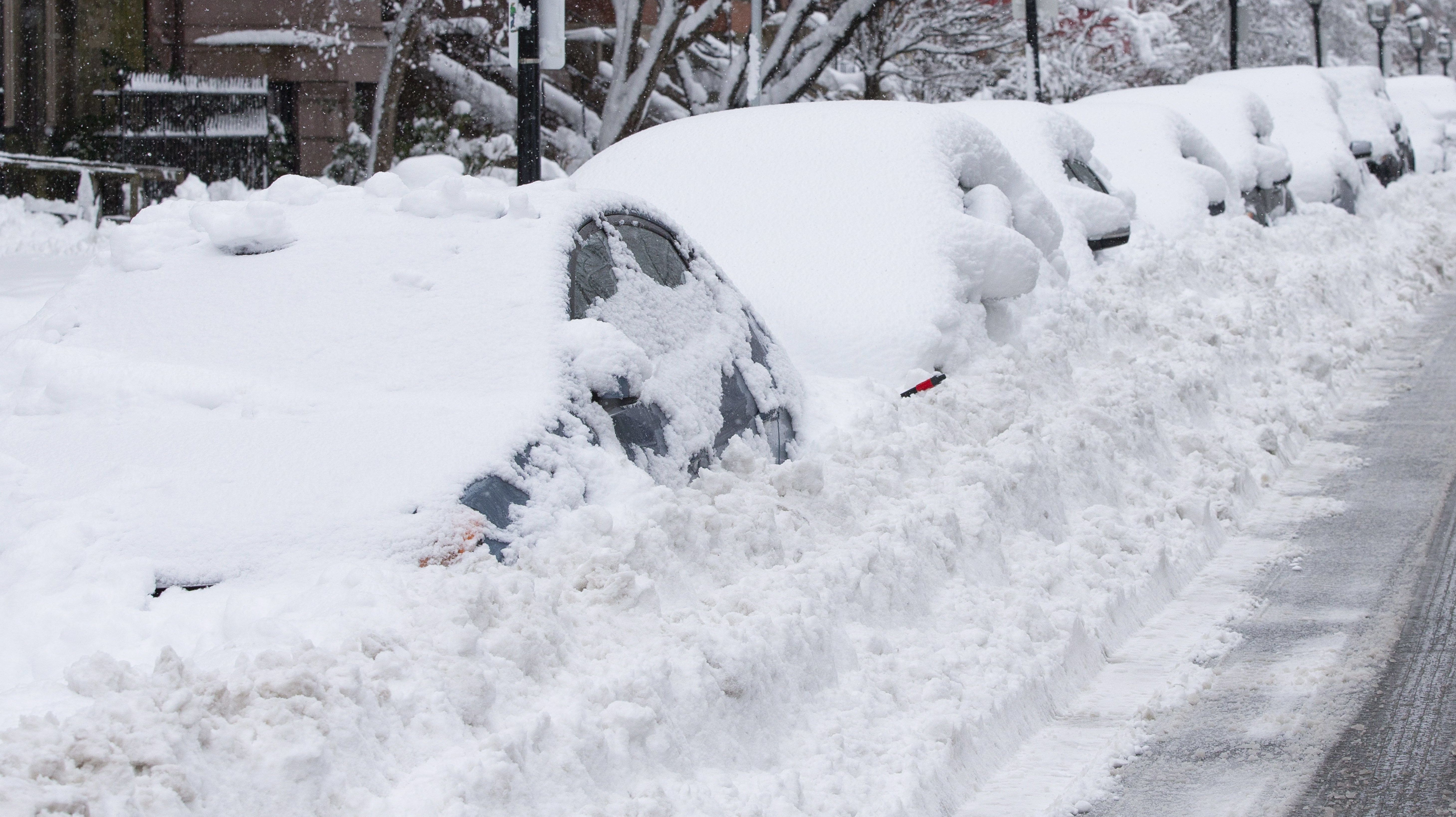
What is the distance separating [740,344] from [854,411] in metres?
0.72

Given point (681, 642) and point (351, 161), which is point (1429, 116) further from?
point (681, 642)

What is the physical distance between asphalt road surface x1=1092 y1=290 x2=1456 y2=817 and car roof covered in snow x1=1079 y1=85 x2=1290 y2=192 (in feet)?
25.4

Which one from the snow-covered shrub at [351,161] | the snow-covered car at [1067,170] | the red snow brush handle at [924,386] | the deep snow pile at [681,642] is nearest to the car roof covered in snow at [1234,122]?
the snow-covered car at [1067,170]

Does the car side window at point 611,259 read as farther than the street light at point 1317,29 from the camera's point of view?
No

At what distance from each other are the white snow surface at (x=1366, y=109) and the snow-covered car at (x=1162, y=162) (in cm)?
778

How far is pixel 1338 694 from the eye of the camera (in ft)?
15.4

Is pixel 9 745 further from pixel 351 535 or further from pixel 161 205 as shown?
pixel 161 205

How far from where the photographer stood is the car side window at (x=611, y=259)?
4887mm

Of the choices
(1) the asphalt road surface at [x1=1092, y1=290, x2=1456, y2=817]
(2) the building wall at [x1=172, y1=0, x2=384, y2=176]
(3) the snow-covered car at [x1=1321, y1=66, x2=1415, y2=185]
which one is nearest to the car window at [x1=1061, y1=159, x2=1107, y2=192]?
(1) the asphalt road surface at [x1=1092, y1=290, x2=1456, y2=817]

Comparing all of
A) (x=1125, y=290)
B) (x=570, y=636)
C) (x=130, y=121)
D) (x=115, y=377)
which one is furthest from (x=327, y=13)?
(x=570, y=636)

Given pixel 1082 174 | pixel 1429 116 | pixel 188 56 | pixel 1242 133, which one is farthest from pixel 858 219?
pixel 1429 116

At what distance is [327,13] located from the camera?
60.5 ft

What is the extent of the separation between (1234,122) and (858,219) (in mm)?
9307

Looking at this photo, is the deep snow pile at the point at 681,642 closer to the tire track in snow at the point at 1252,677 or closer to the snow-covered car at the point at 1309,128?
the tire track in snow at the point at 1252,677
